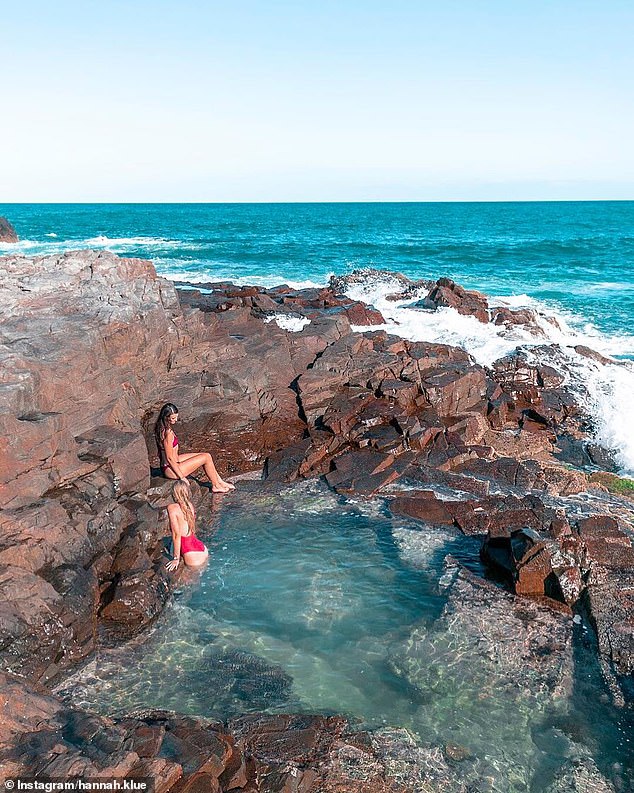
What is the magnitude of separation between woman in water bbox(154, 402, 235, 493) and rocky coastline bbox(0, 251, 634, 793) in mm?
351

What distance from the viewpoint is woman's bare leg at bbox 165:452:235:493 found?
1298cm

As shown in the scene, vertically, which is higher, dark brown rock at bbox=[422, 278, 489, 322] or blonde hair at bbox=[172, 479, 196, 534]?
dark brown rock at bbox=[422, 278, 489, 322]

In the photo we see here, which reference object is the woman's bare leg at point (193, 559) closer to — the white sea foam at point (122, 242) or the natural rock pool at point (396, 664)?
the natural rock pool at point (396, 664)

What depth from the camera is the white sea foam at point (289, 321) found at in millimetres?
23219

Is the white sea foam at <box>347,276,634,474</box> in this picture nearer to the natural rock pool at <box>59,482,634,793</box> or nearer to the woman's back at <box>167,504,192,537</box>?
the natural rock pool at <box>59,482,634,793</box>

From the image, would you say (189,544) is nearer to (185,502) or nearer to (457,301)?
(185,502)

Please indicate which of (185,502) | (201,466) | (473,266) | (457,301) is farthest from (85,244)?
(185,502)

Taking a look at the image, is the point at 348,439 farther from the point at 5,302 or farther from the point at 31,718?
the point at 31,718

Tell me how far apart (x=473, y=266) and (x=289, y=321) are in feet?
102

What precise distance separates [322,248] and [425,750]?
5585cm

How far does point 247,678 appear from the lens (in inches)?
333

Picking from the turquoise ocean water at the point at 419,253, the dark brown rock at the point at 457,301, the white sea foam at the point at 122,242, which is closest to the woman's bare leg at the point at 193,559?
the dark brown rock at the point at 457,301

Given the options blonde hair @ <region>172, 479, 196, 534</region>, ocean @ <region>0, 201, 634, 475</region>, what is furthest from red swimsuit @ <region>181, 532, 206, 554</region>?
ocean @ <region>0, 201, 634, 475</region>

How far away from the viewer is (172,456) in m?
12.6
